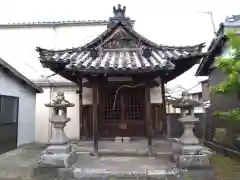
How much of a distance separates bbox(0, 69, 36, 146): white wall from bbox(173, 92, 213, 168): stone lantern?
8.71 m

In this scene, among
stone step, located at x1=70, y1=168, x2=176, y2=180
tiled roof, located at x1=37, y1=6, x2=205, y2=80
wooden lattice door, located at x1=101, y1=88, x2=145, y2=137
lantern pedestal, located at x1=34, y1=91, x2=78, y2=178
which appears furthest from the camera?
wooden lattice door, located at x1=101, y1=88, x2=145, y2=137

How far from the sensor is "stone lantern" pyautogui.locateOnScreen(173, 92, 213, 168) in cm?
809

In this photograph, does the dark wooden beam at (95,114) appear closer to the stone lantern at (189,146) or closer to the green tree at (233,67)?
the stone lantern at (189,146)

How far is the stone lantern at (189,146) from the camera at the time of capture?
8094 millimetres

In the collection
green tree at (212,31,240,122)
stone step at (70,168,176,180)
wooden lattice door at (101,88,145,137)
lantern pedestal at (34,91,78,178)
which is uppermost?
green tree at (212,31,240,122)

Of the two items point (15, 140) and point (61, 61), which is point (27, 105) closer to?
point (15, 140)

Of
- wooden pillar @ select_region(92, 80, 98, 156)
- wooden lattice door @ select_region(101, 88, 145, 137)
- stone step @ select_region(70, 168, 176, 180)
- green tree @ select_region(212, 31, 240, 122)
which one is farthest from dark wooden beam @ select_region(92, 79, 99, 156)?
green tree @ select_region(212, 31, 240, 122)

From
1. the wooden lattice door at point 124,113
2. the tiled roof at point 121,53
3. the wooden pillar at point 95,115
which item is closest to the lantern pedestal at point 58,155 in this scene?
the wooden pillar at point 95,115

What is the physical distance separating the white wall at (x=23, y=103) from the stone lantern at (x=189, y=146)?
8.71m

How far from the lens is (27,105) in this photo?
52.1ft

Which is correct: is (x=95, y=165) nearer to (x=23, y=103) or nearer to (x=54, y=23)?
(x=23, y=103)

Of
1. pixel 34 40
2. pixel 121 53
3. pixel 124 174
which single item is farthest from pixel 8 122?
pixel 34 40

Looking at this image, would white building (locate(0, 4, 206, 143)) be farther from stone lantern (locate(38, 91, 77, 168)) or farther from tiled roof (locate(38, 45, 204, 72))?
stone lantern (locate(38, 91, 77, 168))

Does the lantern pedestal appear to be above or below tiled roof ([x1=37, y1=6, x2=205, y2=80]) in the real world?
below
